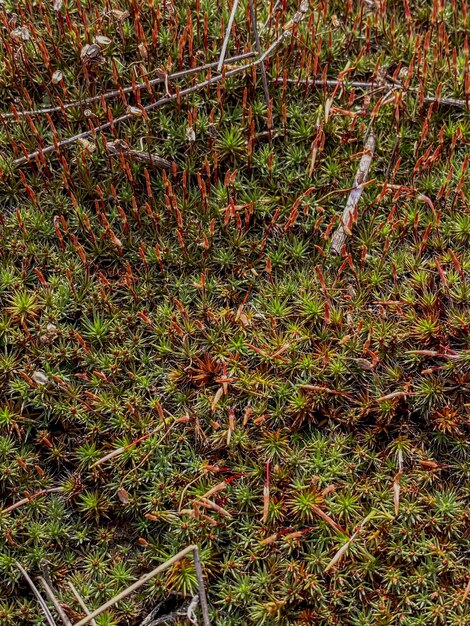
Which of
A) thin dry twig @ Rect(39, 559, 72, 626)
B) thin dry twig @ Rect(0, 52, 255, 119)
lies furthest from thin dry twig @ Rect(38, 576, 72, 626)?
thin dry twig @ Rect(0, 52, 255, 119)

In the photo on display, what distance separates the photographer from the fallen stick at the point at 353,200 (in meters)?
3.14

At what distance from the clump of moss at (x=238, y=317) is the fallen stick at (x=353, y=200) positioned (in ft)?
0.16

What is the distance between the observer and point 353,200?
127 inches

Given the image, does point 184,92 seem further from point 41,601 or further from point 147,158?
point 41,601

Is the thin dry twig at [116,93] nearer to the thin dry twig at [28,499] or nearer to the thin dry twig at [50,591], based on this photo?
the thin dry twig at [28,499]

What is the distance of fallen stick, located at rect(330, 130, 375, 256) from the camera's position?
314 centimetres

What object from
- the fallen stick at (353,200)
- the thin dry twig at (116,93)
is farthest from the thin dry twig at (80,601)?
the thin dry twig at (116,93)

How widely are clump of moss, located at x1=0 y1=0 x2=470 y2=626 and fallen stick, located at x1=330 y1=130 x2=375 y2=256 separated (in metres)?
0.05

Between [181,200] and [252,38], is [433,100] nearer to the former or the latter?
[252,38]

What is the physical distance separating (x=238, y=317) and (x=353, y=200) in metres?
0.83

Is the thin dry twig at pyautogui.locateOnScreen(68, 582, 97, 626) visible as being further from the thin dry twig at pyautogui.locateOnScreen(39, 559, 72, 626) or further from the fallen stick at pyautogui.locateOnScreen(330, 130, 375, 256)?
the fallen stick at pyautogui.locateOnScreen(330, 130, 375, 256)

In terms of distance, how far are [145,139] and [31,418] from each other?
4.80 feet

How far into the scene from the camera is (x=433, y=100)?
3.42 meters

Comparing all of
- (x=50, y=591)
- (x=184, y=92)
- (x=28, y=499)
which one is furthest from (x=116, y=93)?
(x=50, y=591)
